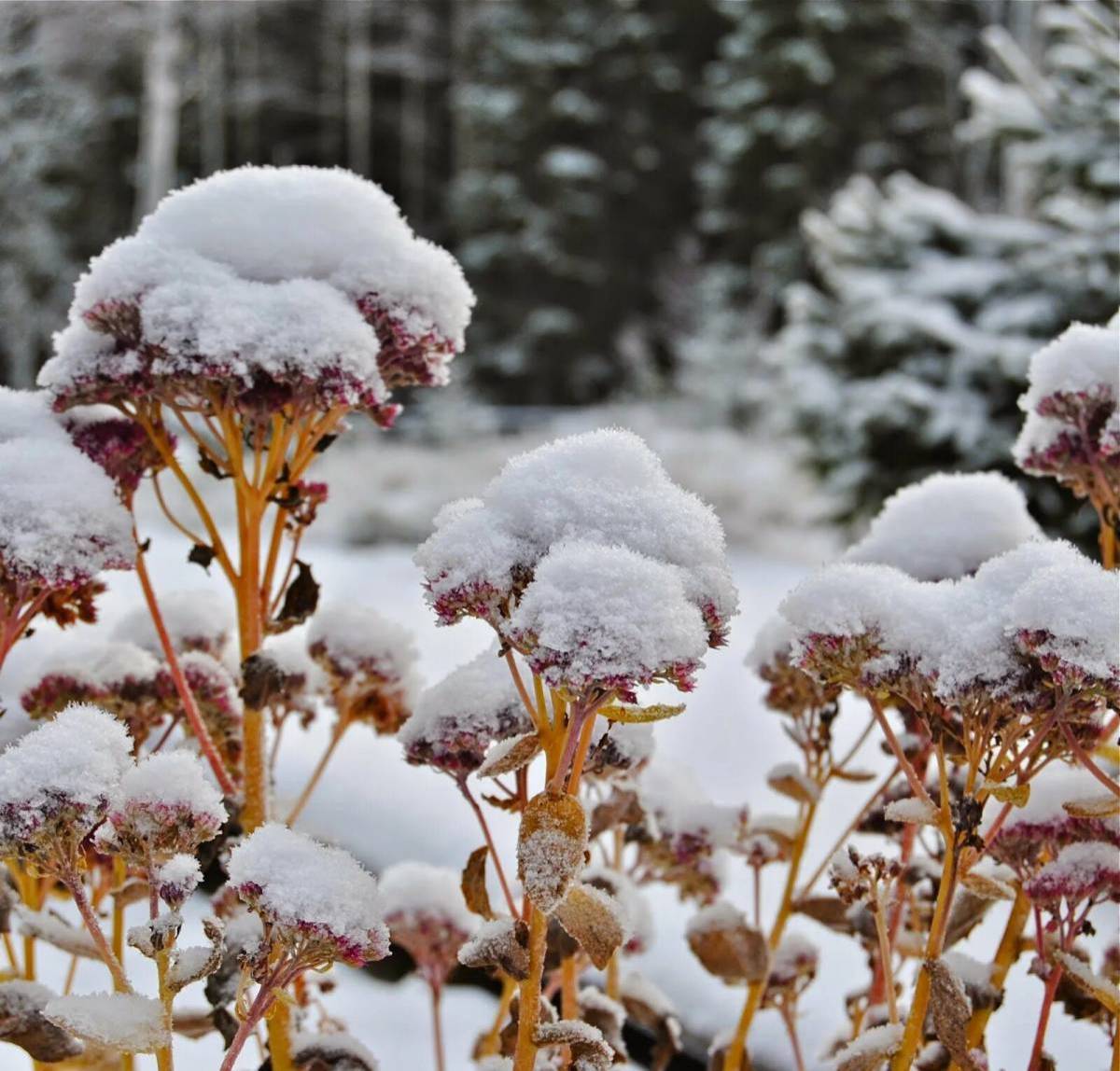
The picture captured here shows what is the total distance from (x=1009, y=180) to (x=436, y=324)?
8.61 metres

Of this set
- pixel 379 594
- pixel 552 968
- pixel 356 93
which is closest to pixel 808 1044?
pixel 552 968

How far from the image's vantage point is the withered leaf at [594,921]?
1.83 ft

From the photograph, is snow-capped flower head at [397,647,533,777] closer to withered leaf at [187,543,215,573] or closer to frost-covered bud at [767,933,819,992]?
withered leaf at [187,543,215,573]

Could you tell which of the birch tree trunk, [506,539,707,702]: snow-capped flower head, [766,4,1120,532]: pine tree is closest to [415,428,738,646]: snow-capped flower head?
[506,539,707,702]: snow-capped flower head

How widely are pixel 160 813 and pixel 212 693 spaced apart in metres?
0.28

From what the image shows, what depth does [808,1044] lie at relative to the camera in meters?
1.12

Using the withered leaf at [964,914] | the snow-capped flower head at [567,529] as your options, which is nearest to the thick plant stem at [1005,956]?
the withered leaf at [964,914]

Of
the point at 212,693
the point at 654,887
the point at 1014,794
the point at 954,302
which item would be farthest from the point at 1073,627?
the point at 954,302

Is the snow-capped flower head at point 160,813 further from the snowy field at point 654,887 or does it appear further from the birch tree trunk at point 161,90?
the birch tree trunk at point 161,90

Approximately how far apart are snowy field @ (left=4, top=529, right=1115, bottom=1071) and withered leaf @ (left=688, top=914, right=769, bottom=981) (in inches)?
6.4

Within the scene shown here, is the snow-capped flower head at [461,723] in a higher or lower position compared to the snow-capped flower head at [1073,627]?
lower

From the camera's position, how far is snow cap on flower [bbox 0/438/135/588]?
0.61 metres

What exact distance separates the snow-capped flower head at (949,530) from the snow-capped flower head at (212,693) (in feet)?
1.55

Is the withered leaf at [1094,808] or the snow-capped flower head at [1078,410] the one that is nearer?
the withered leaf at [1094,808]
